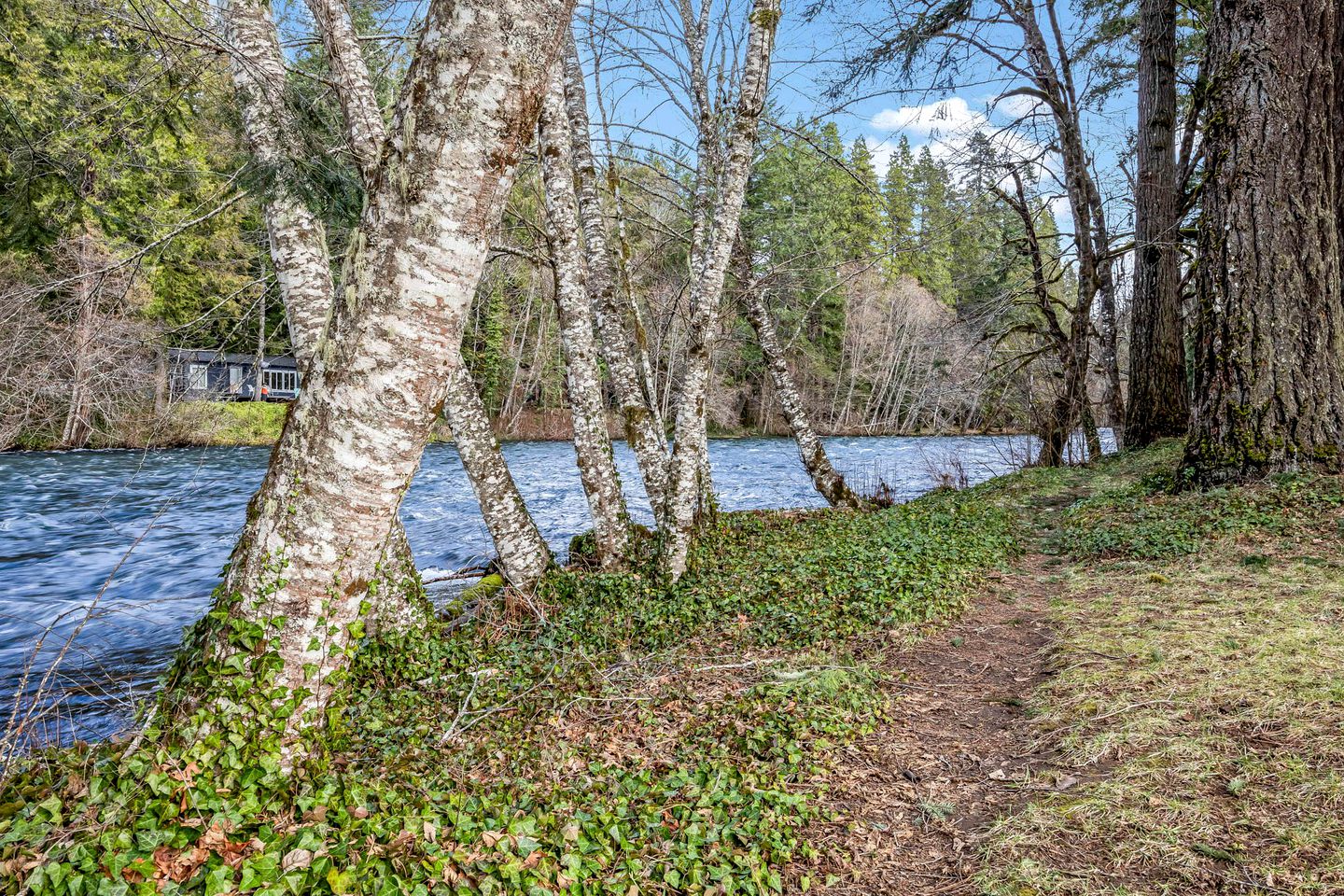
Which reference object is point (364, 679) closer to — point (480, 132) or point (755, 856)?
point (755, 856)

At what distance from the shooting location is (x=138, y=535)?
388 inches

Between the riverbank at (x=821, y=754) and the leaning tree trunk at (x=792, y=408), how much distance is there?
4.50m

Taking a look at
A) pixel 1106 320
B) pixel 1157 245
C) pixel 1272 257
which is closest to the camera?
pixel 1272 257

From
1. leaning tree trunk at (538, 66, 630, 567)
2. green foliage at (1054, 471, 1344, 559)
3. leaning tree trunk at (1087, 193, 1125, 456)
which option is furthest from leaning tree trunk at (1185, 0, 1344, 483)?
leaning tree trunk at (538, 66, 630, 567)

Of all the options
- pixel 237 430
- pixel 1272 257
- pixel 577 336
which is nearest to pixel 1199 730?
pixel 577 336

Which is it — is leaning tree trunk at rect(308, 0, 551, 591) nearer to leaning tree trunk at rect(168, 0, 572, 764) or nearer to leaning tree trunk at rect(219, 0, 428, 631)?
leaning tree trunk at rect(219, 0, 428, 631)

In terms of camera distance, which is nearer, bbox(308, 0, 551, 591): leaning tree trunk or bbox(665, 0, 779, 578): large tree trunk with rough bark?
bbox(308, 0, 551, 591): leaning tree trunk

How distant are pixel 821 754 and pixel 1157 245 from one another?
34.7 feet

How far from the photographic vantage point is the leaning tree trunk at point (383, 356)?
90.8 inches

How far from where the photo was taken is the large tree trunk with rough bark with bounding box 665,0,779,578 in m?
5.49

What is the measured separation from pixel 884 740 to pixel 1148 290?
35.0 feet

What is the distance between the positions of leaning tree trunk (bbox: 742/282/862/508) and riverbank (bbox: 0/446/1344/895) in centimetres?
450

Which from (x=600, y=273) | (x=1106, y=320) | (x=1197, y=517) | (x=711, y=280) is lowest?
(x=1197, y=517)

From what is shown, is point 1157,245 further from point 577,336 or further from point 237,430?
point 237,430
